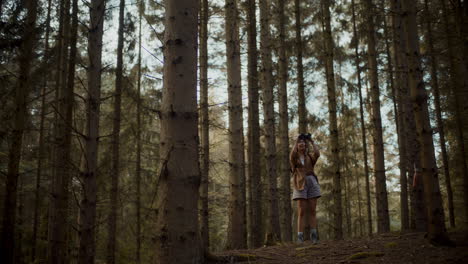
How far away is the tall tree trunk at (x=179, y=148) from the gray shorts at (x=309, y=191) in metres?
4.11

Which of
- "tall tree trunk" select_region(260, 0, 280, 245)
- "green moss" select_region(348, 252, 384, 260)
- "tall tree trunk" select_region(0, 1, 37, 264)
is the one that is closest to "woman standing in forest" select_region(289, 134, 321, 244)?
"green moss" select_region(348, 252, 384, 260)

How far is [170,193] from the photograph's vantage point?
103 inches

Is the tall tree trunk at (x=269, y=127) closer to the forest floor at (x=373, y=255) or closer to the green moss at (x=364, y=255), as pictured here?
the forest floor at (x=373, y=255)

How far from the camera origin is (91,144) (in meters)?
6.01

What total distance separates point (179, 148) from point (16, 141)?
6613 millimetres

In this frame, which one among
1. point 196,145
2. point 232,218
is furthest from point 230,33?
point 196,145

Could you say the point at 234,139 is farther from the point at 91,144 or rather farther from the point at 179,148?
the point at 179,148

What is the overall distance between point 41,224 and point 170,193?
1664cm

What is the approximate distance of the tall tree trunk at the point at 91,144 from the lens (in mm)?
5738

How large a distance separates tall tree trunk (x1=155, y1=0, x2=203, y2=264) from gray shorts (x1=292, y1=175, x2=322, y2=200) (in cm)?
411

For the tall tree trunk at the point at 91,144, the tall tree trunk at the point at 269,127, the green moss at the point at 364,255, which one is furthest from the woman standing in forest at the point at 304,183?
the tall tree trunk at the point at 91,144

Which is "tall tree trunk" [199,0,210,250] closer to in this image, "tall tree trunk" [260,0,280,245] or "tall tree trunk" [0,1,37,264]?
"tall tree trunk" [260,0,280,245]

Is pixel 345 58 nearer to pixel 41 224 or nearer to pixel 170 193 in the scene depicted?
pixel 170 193


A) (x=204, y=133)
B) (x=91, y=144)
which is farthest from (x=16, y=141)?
(x=204, y=133)
